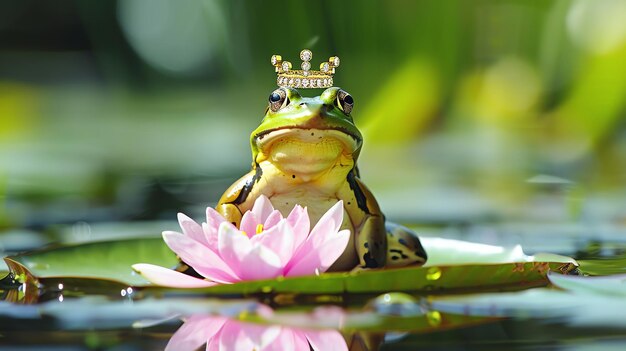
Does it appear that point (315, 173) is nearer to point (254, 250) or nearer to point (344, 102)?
point (344, 102)

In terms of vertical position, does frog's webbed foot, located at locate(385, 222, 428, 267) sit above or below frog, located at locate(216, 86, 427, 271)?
below

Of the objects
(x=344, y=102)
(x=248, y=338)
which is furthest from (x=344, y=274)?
(x=344, y=102)

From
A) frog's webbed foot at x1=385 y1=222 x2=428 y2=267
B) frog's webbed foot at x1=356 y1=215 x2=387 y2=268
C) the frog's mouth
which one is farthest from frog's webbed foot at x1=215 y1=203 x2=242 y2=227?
frog's webbed foot at x1=385 y1=222 x2=428 y2=267

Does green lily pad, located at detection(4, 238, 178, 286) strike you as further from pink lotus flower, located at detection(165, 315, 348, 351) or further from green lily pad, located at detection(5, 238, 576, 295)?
pink lotus flower, located at detection(165, 315, 348, 351)

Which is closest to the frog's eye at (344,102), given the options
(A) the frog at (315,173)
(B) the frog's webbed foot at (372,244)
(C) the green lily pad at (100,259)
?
(A) the frog at (315,173)

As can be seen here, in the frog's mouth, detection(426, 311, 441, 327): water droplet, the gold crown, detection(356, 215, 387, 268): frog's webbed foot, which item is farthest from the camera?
the gold crown

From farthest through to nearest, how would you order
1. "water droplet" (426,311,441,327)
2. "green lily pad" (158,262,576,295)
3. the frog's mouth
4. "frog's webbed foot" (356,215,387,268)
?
1. "frog's webbed foot" (356,215,387,268)
2. the frog's mouth
3. "green lily pad" (158,262,576,295)
4. "water droplet" (426,311,441,327)
